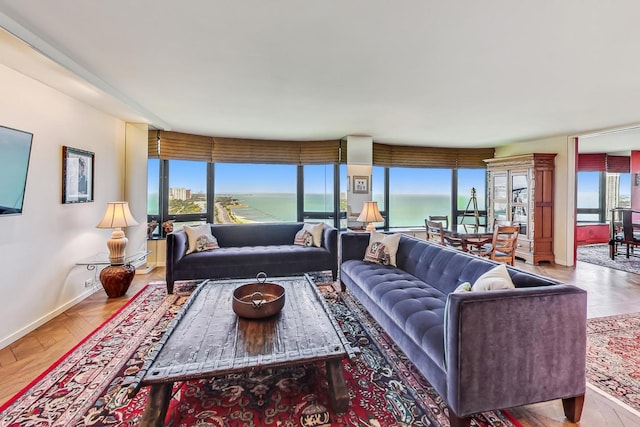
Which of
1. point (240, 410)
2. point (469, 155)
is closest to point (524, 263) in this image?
point (469, 155)

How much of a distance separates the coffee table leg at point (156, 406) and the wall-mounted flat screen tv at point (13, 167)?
2.13 m

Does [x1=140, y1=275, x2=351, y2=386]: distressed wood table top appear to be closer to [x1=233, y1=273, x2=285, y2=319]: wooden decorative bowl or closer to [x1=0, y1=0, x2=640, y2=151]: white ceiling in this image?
[x1=233, y1=273, x2=285, y2=319]: wooden decorative bowl

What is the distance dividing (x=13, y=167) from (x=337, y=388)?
3.09 meters

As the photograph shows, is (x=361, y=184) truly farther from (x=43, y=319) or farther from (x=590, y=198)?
(x=590, y=198)

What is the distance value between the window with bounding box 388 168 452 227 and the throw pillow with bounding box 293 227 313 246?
2461mm

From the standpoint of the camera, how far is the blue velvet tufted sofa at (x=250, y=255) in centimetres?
383

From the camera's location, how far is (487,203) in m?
6.51

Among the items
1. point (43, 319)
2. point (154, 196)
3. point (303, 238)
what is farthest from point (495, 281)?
point (154, 196)

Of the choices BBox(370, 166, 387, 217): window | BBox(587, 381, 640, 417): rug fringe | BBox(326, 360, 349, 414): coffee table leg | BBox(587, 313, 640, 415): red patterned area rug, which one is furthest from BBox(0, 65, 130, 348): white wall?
BBox(370, 166, 387, 217): window

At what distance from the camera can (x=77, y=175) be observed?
3350 millimetres

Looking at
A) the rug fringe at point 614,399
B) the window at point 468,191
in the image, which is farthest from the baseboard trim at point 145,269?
the window at point 468,191

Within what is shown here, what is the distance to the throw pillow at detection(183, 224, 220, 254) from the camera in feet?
13.5

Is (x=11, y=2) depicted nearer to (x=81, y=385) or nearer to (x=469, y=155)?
(x=81, y=385)

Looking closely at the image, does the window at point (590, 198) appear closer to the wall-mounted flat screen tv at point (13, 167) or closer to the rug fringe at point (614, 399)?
the rug fringe at point (614, 399)
